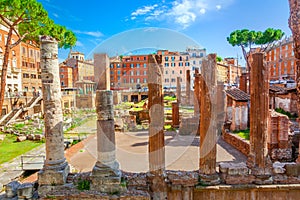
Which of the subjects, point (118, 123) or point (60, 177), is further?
point (118, 123)

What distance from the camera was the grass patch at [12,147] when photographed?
11391 millimetres

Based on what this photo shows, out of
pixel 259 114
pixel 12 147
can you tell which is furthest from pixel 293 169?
pixel 12 147

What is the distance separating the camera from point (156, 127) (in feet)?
18.7

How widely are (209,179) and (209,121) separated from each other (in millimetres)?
1632

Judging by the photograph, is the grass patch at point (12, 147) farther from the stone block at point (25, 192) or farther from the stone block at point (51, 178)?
the stone block at point (51, 178)

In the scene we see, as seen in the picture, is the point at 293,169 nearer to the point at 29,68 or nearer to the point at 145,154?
the point at 145,154

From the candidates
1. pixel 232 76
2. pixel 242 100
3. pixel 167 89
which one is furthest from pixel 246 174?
pixel 232 76

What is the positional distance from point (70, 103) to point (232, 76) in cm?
5109

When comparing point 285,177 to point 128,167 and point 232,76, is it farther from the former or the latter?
point 232,76

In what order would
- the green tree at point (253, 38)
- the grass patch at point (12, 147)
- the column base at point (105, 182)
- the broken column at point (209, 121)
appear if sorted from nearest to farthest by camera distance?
1. the column base at point (105, 182)
2. the broken column at point (209, 121)
3. the grass patch at point (12, 147)
4. the green tree at point (253, 38)

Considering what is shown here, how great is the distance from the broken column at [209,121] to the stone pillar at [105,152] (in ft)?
8.12

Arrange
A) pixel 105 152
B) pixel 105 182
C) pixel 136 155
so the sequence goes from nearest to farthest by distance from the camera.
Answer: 1. pixel 105 182
2. pixel 105 152
3. pixel 136 155

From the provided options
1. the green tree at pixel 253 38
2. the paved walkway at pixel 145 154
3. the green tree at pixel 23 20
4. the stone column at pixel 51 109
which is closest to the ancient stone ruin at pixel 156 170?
the stone column at pixel 51 109

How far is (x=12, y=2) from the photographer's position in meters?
15.5
